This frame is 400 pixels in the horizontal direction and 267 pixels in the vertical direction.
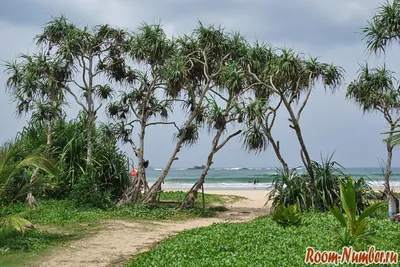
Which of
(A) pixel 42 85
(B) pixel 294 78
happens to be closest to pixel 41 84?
(A) pixel 42 85

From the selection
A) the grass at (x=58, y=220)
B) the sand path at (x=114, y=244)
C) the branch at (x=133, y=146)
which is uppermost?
the branch at (x=133, y=146)

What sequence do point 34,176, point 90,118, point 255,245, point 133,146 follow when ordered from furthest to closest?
1. point 133,146
2. point 90,118
3. point 34,176
4. point 255,245

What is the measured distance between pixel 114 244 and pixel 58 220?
3.11 meters

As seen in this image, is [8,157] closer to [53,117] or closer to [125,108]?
[53,117]

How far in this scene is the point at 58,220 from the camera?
38.3 ft

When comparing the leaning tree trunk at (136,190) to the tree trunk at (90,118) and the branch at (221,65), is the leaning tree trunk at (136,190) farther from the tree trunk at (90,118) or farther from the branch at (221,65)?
the branch at (221,65)

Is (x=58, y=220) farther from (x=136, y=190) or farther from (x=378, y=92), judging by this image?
(x=378, y=92)

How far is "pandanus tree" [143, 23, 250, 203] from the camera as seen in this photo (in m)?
14.6

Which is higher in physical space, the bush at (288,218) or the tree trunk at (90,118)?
the tree trunk at (90,118)

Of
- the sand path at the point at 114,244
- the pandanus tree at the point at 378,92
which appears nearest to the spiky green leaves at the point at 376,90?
the pandanus tree at the point at 378,92

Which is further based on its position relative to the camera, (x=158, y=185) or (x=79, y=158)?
(x=79, y=158)

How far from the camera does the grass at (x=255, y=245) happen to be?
6.32m

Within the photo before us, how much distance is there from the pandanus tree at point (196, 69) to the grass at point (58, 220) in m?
1.14

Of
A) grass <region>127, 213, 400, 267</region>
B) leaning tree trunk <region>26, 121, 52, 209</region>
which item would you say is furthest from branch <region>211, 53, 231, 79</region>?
grass <region>127, 213, 400, 267</region>
